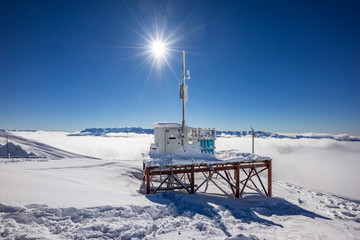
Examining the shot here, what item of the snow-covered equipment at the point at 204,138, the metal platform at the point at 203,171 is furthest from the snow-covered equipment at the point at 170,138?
the metal platform at the point at 203,171

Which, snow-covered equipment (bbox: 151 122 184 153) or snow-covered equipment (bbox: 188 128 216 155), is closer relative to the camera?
snow-covered equipment (bbox: 151 122 184 153)

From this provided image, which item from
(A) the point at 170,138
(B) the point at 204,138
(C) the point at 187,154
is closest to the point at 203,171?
(C) the point at 187,154

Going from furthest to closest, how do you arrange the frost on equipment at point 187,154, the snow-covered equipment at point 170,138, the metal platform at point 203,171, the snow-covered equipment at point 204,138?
the snow-covered equipment at point 204,138 < the snow-covered equipment at point 170,138 < the frost on equipment at point 187,154 < the metal platform at point 203,171

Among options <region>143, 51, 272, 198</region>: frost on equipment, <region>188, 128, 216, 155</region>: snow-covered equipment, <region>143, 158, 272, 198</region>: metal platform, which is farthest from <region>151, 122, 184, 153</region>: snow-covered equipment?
<region>143, 158, 272, 198</region>: metal platform

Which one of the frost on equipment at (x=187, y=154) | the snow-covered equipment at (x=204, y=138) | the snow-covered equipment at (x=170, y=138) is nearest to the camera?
the frost on equipment at (x=187, y=154)

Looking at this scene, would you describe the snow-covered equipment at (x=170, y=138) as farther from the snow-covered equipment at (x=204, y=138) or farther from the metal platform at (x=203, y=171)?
the metal platform at (x=203, y=171)

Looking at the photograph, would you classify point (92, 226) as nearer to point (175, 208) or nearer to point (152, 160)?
point (175, 208)

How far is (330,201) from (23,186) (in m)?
25.8

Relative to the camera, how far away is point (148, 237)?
598 cm

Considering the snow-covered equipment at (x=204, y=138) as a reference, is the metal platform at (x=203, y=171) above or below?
below

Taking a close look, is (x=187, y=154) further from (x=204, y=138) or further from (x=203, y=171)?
(x=204, y=138)

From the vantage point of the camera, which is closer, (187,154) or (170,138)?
(187,154)

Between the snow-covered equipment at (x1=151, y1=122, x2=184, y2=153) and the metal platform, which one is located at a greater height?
the snow-covered equipment at (x1=151, y1=122, x2=184, y2=153)

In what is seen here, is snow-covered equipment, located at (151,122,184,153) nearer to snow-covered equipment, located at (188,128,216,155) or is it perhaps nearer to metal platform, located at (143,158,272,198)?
snow-covered equipment, located at (188,128,216,155)
